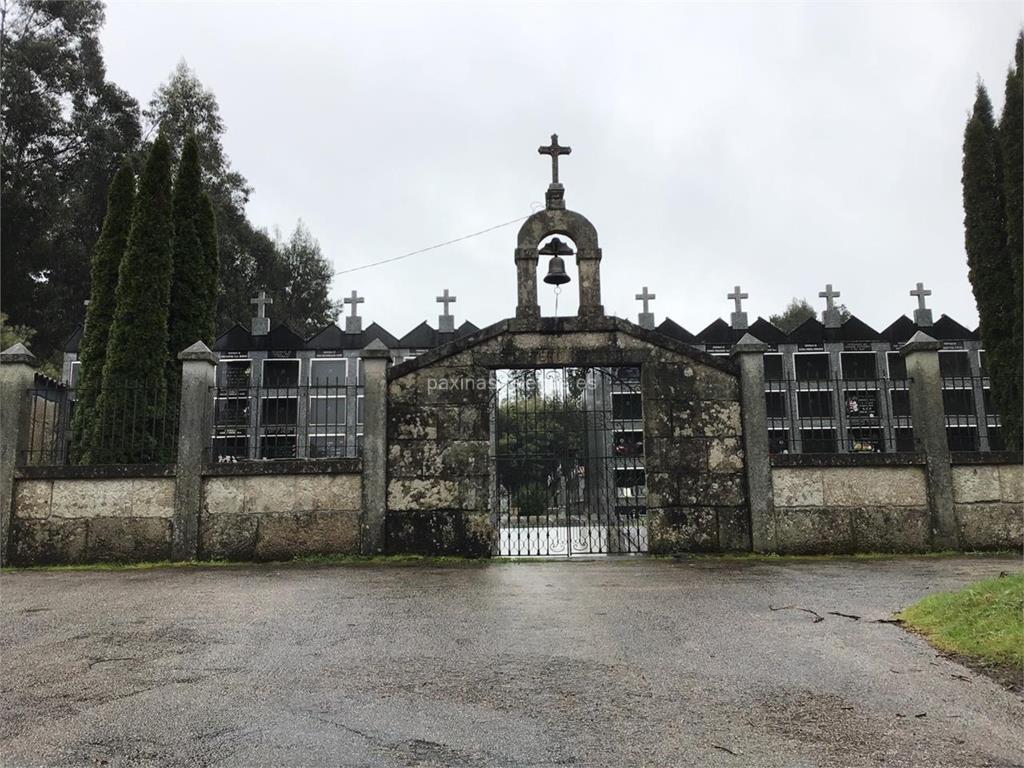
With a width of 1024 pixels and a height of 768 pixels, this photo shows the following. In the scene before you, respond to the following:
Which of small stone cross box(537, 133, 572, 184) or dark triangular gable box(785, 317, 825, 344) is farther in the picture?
dark triangular gable box(785, 317, 825, 344)

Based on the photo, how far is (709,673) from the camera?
3967mm

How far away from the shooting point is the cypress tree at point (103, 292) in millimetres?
12898

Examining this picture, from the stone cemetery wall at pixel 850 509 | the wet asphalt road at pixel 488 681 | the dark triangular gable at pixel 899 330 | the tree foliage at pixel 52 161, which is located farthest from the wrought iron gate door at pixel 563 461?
the tree foliage at pixel 52 161

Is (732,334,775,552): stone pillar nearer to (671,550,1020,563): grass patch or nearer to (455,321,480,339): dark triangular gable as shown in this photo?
(671,550,1020,563): grass patch

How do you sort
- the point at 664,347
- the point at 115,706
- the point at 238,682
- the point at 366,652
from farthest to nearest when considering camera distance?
the point at 664,347 < the point at 366,652 < the point at 238,682 < the point at 115,706

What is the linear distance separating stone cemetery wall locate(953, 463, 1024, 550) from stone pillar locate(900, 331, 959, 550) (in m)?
0.14

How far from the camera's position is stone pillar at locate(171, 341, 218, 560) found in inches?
367

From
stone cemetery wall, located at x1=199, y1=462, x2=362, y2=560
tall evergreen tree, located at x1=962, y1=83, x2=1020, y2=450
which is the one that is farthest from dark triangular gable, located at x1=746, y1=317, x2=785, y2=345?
stone cemetery wall, located at x1=199, y1=462, x2=362, y2=560

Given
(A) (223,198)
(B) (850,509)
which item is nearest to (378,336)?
(A) (223,198)

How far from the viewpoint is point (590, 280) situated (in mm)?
10383

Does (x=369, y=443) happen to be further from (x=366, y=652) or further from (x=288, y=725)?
(x=288, y=725)

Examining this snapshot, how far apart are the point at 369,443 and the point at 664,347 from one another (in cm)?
412

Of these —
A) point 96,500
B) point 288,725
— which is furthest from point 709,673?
point 96,500

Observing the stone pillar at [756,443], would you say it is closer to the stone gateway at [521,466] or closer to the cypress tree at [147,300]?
the stone gateway at [521,466]
